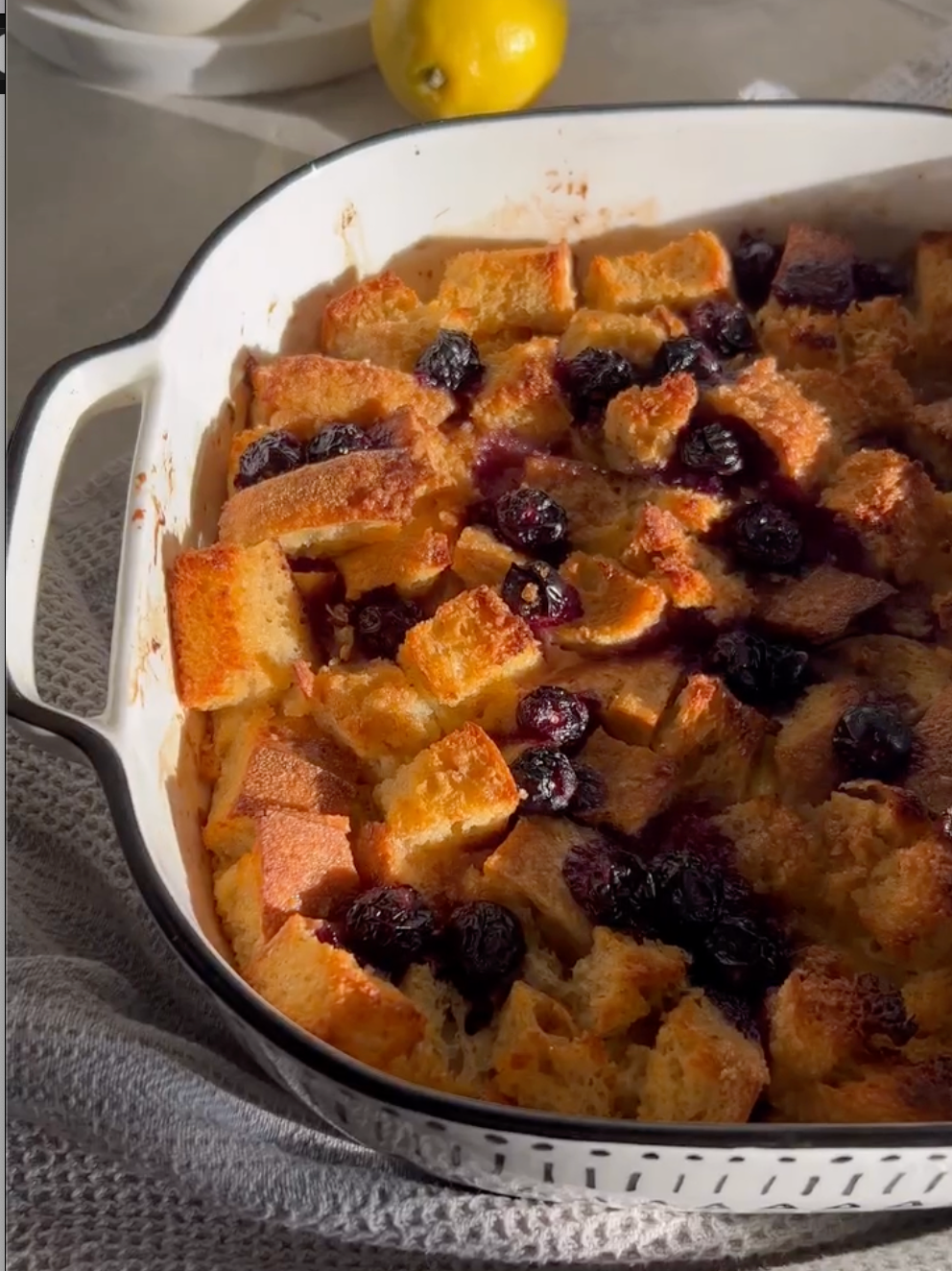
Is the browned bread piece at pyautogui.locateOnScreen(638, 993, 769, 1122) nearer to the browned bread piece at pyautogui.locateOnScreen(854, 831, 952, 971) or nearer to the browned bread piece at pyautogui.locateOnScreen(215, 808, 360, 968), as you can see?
the browned bread piece at pyautogui.locateOnScreen(854, 831, 952, 971)

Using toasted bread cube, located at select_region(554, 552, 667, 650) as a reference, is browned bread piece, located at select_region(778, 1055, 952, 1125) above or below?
below

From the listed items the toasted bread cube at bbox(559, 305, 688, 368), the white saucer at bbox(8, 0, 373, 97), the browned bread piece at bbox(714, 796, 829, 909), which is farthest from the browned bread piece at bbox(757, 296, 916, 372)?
the white saucer at bbox(8, 0, 373, 97)

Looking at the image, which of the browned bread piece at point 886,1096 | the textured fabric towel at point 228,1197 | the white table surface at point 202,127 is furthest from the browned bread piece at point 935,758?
the white table surface at point 202,127

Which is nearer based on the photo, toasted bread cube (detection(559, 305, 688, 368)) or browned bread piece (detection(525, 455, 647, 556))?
browned bread piece (detection(525, 455, 647, 556))

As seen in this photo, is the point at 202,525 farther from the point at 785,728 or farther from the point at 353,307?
→ the point at 785,728

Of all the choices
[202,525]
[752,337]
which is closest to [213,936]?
[202,525]

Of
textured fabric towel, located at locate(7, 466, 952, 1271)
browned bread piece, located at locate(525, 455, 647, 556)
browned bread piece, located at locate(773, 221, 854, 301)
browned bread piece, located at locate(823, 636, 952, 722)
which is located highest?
browned bread piece, located at locate(773, 221, 854, 301)

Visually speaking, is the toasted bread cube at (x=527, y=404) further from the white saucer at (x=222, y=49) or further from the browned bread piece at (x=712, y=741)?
the white saucer at (x=222, y=49)
